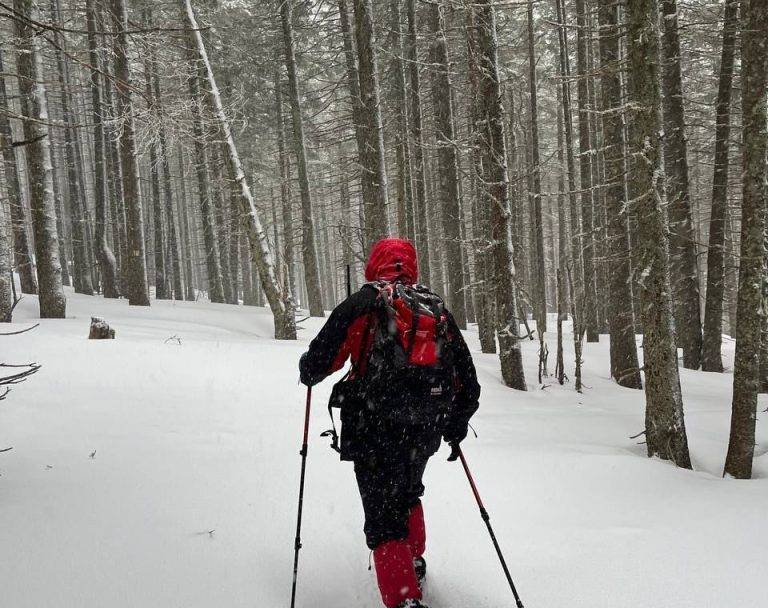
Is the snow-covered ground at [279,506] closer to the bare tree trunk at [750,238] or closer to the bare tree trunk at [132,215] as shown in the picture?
the bare tree trunk at [750,238]

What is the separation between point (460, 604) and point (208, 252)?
64.5 ft

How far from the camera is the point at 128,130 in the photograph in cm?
1527

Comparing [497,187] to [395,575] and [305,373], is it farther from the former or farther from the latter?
[395,575]

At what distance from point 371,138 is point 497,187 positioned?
2830mm

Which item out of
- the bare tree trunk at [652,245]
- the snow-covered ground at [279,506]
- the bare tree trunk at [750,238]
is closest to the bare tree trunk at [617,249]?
the snow-covered ground at [279,506]

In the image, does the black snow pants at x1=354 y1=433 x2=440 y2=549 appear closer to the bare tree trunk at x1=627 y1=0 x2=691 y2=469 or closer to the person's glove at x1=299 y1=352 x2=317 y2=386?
the person's glove at x1=299 y1=352 x2=317 y2=386

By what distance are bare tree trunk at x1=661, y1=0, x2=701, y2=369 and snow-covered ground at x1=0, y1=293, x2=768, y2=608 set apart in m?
5.68

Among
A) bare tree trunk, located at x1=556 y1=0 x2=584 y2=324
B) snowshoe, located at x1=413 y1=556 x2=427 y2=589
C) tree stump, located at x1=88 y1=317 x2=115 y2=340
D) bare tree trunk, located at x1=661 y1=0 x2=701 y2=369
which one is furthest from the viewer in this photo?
bare tree trunk, located at x1=556 y1=0 x2=584 y2=324

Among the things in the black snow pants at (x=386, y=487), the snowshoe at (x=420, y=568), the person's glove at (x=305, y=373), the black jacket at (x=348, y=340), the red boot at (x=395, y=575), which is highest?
the black jacket at (x=348, y=340)

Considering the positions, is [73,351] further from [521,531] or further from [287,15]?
[287,15]

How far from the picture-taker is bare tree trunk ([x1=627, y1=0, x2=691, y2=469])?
539 cm

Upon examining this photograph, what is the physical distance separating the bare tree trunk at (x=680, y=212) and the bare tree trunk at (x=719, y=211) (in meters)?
0.28

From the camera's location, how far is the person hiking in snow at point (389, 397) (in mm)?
2871

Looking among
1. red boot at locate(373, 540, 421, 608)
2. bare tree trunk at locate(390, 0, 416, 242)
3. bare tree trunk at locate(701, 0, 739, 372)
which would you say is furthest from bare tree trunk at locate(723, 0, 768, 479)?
bare tree trunk at locate(390, 0, 416, 242)
